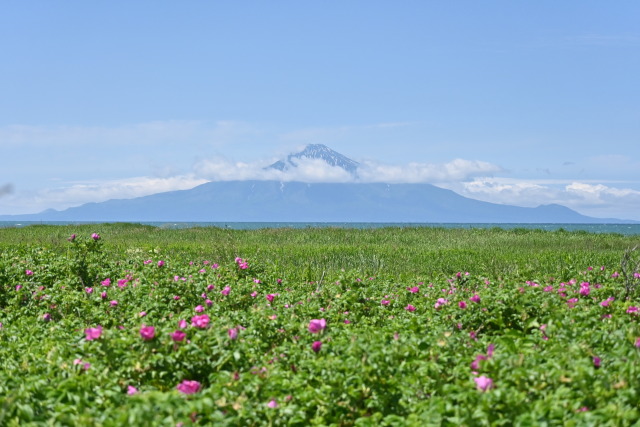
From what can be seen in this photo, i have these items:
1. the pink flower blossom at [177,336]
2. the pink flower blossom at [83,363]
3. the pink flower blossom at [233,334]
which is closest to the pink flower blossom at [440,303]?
the pink flower blossom at [233,334]

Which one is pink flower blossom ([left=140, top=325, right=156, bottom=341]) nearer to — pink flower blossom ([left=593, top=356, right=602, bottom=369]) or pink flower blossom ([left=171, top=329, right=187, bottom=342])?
pink flower blossom ([left=171, top=329, right=187, bottom=342])

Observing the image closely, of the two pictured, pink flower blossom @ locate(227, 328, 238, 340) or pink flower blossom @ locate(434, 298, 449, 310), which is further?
pink flower blossom @ locate(434, 298, 449, 310)

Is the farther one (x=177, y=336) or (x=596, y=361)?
(x=177, y=336)

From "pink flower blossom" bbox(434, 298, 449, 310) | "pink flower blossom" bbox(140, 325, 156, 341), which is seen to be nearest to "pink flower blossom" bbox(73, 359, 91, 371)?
"pink flower blossom" bbox(140, 325, 156, 341)

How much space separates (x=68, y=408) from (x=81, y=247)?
321 inches

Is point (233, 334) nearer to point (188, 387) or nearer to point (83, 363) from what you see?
point (188, 387)

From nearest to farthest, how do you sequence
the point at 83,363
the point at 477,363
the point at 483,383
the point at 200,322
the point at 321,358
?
the point at 483,383
the point at 477,363
the point at 321,358
the point at 83,363
the point at 200,322

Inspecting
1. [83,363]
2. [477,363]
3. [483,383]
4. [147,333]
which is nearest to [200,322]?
[147,333]

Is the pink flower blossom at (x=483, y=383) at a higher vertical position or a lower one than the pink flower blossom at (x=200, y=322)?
lower

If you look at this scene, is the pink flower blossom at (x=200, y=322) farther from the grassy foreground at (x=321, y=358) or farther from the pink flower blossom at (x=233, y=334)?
the pink flower blossom at (x=233, y=334)

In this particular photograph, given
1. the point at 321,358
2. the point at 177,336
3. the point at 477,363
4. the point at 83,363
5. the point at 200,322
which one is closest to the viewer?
the point at 477,363

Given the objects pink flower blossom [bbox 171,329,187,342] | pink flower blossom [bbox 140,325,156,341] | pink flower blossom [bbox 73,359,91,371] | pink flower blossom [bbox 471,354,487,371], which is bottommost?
pink flower blossom [bbox 73,359,91,371]

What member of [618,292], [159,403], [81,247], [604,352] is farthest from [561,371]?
[81,247]

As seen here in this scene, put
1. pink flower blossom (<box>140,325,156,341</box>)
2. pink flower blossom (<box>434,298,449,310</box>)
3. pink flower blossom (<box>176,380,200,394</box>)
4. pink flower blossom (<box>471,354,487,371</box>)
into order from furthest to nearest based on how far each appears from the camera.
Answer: pink flower blossom (<box>434,298,449,310</box>) < pink flower blossom (<box>140,325,156,341</box>) < pink flower blossom (<box>471,354,487,371</box>) < pink flower blossom (<box>176,380,200,394</box>)
